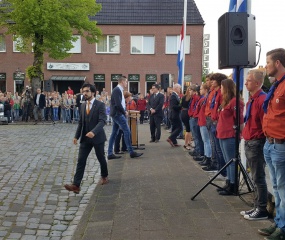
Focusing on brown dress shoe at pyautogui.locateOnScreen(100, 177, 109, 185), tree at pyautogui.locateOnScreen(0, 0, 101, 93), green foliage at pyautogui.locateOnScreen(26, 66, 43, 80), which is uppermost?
tree at pyautogui.locateOnScreen(0, 0, 101, 93)

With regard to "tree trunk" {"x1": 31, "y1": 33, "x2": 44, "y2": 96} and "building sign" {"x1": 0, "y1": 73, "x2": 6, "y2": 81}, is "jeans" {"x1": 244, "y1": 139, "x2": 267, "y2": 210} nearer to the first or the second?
"tree trunk" {"x1": 31, "y1": 33, "x2": 44, "y2": 96}

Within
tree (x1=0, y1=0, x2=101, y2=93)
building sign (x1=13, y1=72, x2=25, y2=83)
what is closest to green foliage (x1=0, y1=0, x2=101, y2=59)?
tree (x1=0, y1=0, x2=101, y2=93)

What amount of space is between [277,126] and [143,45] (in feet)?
105

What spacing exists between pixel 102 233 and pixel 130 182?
8.90ft

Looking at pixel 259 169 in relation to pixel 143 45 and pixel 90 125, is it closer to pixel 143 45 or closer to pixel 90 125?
pixel 90 125

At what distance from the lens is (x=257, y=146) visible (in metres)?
5.19

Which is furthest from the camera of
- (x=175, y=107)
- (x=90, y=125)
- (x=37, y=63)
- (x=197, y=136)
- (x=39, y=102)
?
(x=37, y=63)

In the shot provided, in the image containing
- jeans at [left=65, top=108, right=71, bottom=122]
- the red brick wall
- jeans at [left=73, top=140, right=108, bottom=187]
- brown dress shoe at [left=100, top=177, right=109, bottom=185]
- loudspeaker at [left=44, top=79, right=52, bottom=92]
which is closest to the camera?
jeans at [left=73, top=140, right=108, bottom=187]

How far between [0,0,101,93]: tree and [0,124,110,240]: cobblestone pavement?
1305 centimetres

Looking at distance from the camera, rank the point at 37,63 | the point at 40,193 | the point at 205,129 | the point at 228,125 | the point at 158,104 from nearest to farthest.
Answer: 1. the point at 228,125
2. the point at 40,193
3. the point at 205,129
4. the point at 158,104
5. the point at 37,63

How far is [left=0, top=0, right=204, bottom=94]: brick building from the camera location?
3528cm

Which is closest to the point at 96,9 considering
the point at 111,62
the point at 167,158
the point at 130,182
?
the point at 111,62

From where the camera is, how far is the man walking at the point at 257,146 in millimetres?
5195

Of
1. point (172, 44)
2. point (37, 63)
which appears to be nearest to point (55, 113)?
point (37, 63)
